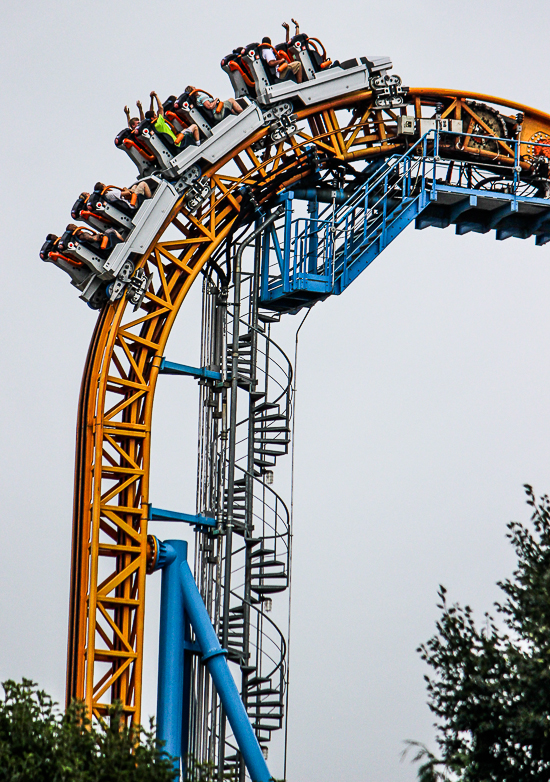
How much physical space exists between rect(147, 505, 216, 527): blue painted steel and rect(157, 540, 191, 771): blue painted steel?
1.56 feet

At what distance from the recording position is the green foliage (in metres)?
19.4

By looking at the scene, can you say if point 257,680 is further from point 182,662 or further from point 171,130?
point 171,130

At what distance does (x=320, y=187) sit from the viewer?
30594mm

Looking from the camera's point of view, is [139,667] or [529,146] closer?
[139,667]

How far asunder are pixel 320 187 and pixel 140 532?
8.17 m

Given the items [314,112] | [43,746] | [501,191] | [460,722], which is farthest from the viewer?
[501,191]

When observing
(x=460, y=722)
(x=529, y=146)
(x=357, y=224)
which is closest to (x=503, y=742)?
(x=460, y=722)

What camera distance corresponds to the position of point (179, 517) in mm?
27781

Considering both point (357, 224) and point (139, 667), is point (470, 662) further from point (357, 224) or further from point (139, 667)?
point (357, 224)

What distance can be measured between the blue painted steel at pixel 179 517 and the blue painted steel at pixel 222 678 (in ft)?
2.67

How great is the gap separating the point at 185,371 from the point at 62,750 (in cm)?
1008

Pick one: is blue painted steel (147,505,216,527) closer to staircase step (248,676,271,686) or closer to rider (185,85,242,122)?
staircase step (248,676,271,686)

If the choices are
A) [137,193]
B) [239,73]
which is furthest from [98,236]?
[239,73]

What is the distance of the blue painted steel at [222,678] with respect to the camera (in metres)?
26.7
